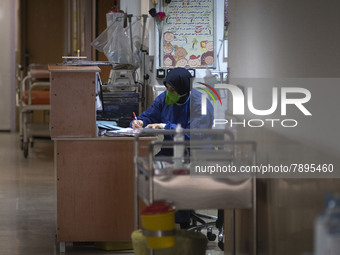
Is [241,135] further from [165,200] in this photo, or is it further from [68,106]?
[68,106]

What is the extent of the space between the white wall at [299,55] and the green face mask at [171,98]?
1306 mm

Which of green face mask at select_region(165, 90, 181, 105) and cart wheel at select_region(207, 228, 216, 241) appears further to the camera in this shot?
green face mask at select_region(165, 90, 181, 105)

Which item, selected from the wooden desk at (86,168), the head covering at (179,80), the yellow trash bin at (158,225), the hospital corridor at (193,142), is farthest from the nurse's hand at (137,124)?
the yellow trash bin at (158,225)

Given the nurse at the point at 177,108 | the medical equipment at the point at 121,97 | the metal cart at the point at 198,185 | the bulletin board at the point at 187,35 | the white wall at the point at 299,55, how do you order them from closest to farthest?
the white wall at the point at 299,55
the metal cart at the point at 198,185
the nurse at the point at 177,108
the medical equipment at the point at 121,97
the bulletin board at the point at 187,35

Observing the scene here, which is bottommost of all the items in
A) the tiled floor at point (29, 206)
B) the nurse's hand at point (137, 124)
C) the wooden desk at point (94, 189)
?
the tiled floor at point (29, 206)

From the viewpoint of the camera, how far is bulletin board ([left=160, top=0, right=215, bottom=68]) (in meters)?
7.23

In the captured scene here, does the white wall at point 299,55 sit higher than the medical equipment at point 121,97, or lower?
higher

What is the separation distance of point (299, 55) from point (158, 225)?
0.99 m

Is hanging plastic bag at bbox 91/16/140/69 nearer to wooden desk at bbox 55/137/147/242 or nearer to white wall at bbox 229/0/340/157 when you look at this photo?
wooden desk at bbox 55/137/147/242

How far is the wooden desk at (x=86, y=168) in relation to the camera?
496cm

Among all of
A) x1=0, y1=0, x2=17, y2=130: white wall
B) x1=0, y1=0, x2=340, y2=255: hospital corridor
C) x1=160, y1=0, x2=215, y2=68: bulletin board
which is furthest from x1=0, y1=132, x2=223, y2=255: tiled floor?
x1=0, y1=0, x2=17, y2=130: white wall

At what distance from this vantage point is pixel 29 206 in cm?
686

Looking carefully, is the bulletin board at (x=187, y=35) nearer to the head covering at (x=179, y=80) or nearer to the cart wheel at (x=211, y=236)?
the head covering at (x=179, y=80)

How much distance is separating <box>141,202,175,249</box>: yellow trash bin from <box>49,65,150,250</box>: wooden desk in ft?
5.73
